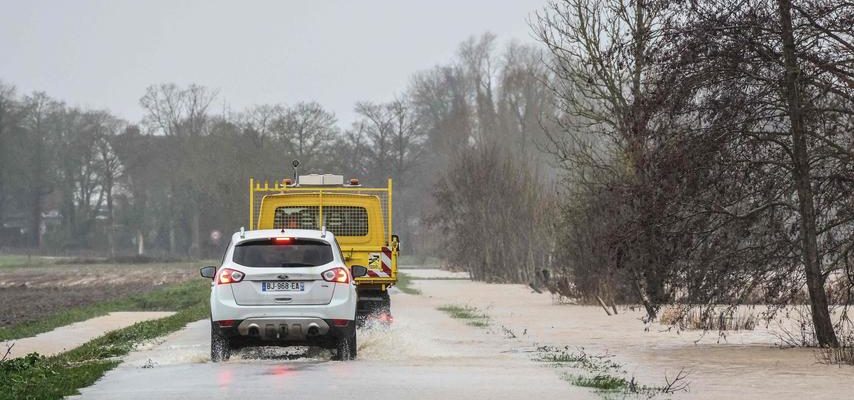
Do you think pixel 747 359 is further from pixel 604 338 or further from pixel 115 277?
pixel 115 277

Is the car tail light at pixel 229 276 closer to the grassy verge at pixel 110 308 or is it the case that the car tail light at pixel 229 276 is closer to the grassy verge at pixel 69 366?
the grassy verge at pixel 69 366

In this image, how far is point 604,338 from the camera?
83.1 ft

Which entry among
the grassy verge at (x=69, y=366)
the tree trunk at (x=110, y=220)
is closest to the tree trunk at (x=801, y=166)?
the grassy verge at (x=69, y=366)

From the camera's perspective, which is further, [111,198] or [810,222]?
[111,198]

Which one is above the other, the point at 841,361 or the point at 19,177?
the point at 19,177

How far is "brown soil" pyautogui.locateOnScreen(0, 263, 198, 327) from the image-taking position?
4116cm

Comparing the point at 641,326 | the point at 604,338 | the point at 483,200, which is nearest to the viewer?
the point at 604,338

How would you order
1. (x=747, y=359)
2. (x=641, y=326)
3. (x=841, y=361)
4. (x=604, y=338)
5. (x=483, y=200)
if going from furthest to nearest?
(x=483, y=200) < (x=641, y=326) < (x=604, y=338) < (x=747, y=359) < (x=841, y=361)

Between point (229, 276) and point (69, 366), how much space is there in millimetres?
2179

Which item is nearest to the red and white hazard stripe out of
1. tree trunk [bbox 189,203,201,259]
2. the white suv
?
the white suv

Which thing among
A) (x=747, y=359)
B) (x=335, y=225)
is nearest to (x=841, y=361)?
(x=747, y=359)

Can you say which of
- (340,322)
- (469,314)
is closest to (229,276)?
(340,322)

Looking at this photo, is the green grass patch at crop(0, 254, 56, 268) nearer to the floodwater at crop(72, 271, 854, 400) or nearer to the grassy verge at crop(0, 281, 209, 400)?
the grassy verge at crop(0, 281, 209, 400)

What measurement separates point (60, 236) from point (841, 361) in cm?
10748
